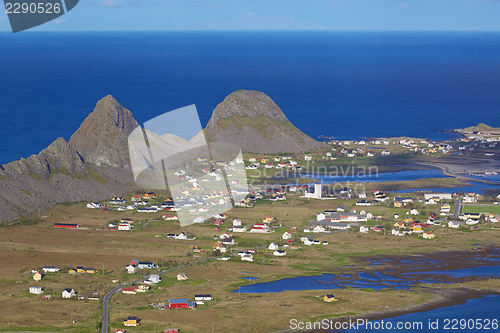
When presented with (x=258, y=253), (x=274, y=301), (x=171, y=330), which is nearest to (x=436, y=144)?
(x=258, y=253)

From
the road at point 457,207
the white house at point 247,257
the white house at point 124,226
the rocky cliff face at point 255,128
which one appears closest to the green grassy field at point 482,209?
the road at point 457,207

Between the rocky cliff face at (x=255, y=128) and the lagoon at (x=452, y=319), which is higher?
the rocky cliff face at (x=255, y=128)

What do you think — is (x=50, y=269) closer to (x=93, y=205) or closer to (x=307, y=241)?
(x=93, y=205)

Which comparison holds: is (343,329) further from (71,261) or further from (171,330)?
(71,261)

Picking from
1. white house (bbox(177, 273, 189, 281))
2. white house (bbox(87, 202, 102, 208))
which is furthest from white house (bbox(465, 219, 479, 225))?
white house (bbox(87, 202, 102, 208))

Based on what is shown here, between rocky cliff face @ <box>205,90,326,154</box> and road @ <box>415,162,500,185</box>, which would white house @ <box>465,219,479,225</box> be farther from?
rocky cliff face @ <box>205,90,326,154</box>

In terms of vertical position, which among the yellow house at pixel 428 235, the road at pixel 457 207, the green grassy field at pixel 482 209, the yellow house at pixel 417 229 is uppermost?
the yellow house at pixel 417 229

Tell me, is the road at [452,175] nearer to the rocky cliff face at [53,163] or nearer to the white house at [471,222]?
the white house at [471,222]
